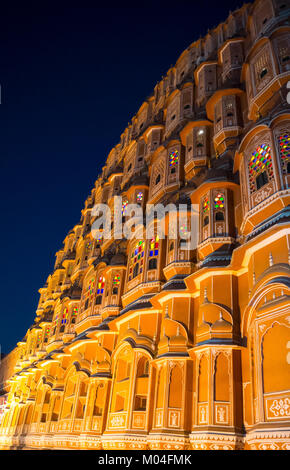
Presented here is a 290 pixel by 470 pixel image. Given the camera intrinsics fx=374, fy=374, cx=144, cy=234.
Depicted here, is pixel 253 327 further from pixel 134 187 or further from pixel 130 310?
pixel 134 187

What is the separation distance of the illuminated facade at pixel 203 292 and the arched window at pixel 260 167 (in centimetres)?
5

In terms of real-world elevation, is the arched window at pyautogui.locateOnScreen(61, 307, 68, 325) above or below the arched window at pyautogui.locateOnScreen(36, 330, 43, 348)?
below

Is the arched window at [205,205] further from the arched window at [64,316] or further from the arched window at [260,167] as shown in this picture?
the arched window at [64,316]

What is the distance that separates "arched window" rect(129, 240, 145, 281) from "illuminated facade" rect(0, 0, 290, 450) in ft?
0.41

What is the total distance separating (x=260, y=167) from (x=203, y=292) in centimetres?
514

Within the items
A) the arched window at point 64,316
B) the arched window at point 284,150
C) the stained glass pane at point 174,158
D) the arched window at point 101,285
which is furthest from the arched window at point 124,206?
the arched window at point 284,150

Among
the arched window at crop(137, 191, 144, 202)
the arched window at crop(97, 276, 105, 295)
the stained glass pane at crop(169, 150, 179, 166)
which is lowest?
the arched window at crop(97, 276, 105, 295)

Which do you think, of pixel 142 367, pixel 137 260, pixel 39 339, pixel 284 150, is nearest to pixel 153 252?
pixel 137 260

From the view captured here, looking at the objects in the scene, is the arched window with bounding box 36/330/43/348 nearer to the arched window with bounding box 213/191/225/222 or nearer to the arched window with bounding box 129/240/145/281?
the arched window with bounding box 129/240/145/281

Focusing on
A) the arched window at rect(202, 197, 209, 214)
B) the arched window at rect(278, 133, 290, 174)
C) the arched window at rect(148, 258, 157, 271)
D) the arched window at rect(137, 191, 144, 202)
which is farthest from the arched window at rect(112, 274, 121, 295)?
the arched window at rect(278, 133, 290, 174)

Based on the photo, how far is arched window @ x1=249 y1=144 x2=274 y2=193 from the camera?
518 inches

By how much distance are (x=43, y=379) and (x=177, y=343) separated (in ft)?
65.0

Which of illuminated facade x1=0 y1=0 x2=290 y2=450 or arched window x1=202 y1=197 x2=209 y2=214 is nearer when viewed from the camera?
illuminated facade x1=0 y1=0 x2=290 y2=450

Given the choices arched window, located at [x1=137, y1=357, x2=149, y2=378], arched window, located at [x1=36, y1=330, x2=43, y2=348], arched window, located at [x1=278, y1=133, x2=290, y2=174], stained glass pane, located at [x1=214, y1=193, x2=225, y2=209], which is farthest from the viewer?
arched window, located at [x1=36, y1=330, x2=43, y2=348]
